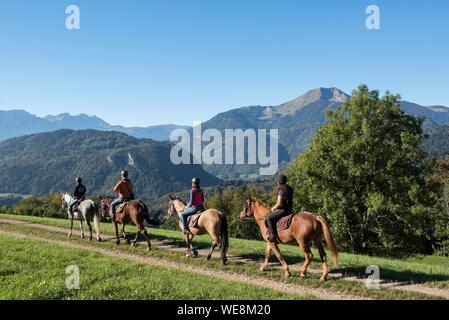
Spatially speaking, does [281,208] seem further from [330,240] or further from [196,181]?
[196,181]

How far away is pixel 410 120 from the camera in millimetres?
38438

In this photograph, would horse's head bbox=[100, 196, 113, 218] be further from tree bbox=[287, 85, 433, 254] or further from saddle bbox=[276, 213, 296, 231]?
tree bbox=[287, 85, 433, 254]

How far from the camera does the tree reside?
35.6 m

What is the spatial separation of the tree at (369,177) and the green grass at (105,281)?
81.4 feet

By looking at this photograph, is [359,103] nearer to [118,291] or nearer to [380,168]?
[380,168]

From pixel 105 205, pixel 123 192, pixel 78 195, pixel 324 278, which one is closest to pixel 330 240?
pixel 324 278

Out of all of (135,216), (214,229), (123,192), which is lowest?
(214,229)

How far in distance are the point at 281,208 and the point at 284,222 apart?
545mm

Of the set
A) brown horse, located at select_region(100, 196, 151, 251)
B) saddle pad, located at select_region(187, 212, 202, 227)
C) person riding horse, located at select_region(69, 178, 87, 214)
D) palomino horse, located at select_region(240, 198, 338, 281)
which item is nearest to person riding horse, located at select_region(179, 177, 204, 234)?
saddle pad, located at select_region(187, 212, 202, 227)

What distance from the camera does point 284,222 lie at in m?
15.0

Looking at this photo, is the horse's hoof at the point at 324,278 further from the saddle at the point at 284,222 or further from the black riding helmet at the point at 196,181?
the black riding helmet at the point at 196,181
